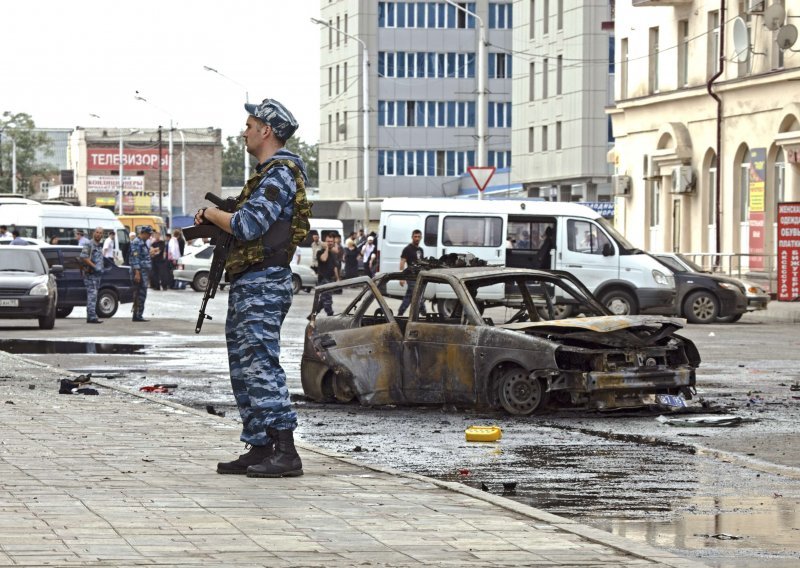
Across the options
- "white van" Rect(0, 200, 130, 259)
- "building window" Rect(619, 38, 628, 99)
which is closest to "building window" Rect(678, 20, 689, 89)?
"building window" Rect(619, 38, 628, 99)

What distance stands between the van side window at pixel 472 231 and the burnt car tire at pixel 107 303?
6.56 m

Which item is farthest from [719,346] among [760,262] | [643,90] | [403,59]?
[403,59]

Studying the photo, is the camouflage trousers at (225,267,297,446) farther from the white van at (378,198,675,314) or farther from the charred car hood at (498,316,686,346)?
the white van at (378,198,675,314)

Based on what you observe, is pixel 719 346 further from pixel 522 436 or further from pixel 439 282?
pixel 522 436

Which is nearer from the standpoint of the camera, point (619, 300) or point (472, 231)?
point (619, 300)

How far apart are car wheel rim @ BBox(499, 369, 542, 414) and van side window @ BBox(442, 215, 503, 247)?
19.0 m

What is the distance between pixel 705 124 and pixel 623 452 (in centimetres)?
3740

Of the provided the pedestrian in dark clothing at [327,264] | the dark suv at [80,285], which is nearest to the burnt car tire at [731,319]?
the pedestrian in dark clothing at [327,264]

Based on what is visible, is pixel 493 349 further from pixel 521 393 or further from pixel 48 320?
pixel 48 320

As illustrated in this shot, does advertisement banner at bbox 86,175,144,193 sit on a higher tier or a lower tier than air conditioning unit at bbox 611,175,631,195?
higher

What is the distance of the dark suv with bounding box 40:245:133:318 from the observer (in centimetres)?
3331

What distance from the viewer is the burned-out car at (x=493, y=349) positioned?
47.2ft

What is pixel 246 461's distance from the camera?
9.53 metres

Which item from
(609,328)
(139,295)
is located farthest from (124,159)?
(609,328)
